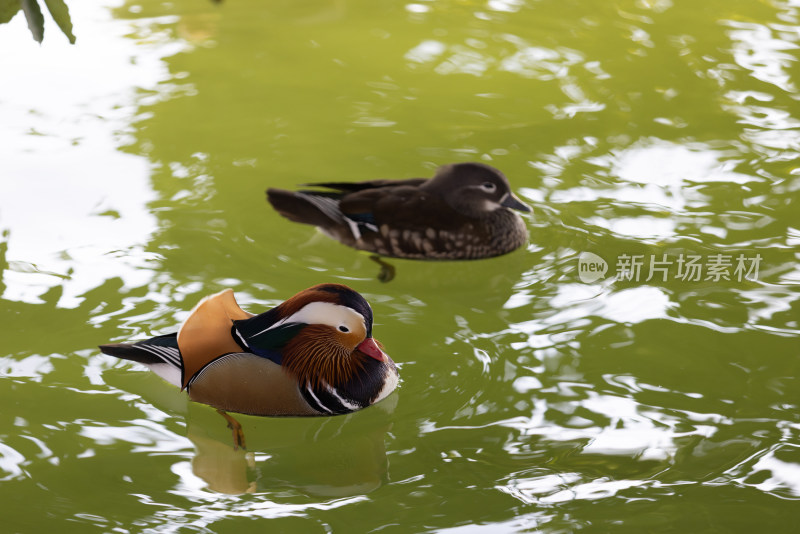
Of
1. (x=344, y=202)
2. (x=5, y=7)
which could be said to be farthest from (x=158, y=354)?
(x=5, y=7)

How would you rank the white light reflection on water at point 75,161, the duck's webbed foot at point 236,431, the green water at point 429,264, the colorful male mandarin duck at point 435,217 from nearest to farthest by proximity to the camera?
the green water at point 429,264 → the duck's webbed foot at point 236,431 → the white light reflection on water at point 75,161 → the colorful male mandarin duck at point 435,217

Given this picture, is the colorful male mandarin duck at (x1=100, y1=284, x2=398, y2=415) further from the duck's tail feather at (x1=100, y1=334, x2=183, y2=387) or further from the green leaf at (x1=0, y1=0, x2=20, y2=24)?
the green leaf at (x1=0, y1=0, x2=20, y2=24)

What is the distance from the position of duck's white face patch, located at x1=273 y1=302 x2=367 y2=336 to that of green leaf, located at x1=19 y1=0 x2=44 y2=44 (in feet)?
5.80

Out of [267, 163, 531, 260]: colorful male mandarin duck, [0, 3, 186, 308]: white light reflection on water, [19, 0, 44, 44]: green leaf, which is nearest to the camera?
[19, 0, 44, 44]: green leaf

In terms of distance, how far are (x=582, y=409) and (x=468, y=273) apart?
1284 mm

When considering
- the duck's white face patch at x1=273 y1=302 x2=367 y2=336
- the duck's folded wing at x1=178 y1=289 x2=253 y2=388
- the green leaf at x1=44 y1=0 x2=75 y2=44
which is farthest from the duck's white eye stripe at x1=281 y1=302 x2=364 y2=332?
the green leaf at x1=44 y1=0 x2=75 y2=44

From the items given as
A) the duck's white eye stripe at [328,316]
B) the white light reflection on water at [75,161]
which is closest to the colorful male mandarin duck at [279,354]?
the duck's white eye stripe at [328,316]

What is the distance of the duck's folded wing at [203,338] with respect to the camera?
372cm

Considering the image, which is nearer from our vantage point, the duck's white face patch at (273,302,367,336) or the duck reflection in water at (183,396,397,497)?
the duck reflection in water at (183,396,397,497)

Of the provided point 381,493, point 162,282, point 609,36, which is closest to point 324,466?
point 381,493

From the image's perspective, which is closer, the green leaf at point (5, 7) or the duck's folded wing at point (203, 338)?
the green leaf at point (5, 7)

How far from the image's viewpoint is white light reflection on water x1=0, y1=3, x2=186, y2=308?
4.93m

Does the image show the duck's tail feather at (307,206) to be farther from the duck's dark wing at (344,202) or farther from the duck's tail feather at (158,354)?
the duck's tail feather at (158,354)

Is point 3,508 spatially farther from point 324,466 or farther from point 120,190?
point 120,190
